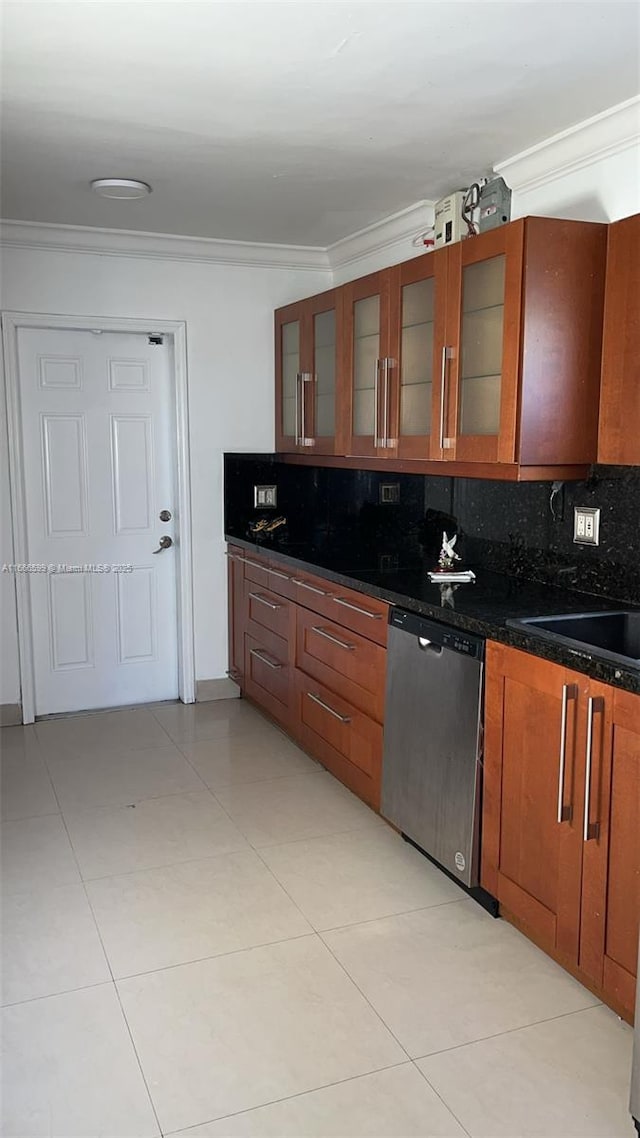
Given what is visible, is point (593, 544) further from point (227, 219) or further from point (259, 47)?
point (227, 219)

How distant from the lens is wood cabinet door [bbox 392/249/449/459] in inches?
120

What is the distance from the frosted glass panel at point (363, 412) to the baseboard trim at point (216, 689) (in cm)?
174

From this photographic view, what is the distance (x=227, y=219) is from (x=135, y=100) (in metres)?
1.42

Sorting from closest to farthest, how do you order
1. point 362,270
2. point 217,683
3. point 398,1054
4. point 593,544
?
point 398,1054
point 593,544
point 362,270
point 217,683

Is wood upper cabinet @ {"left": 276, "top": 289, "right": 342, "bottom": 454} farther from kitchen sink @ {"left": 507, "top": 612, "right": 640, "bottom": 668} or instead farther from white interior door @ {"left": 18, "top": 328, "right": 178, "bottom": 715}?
kitchen sink @ {"left": 507, "top": 612, "right": 640, "bottom": 668}

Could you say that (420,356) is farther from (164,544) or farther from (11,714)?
(11,714)

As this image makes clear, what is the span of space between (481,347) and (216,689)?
8.63 ft

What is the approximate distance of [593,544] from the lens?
9.55ft

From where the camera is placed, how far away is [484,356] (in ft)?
9.30

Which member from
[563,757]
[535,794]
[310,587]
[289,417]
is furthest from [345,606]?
[289,417]

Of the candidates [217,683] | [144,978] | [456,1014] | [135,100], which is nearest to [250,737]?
[217,683]

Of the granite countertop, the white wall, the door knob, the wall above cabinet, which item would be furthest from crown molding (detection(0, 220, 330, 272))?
the granite countertop

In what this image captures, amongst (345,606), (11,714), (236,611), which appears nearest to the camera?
(345,606)

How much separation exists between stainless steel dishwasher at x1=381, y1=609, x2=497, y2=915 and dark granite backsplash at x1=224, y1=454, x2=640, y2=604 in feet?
2.01
